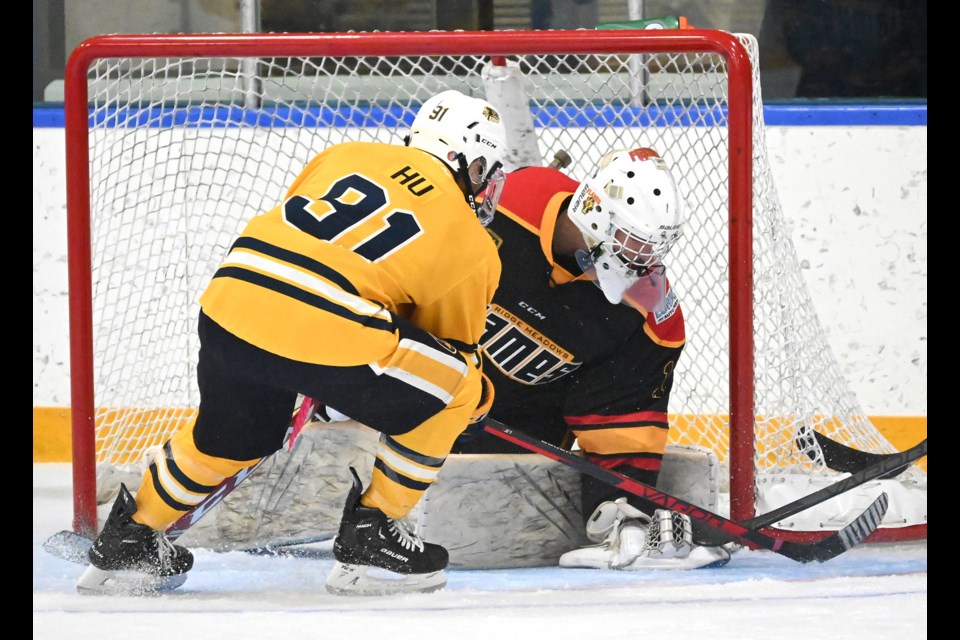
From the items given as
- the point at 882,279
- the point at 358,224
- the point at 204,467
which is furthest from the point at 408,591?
the point at 882,279

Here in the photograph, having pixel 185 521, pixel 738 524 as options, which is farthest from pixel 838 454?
pixel 185 521

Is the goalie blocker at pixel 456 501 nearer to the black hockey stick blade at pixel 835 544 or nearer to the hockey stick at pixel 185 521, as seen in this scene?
the hockey stick at pixel 185 521

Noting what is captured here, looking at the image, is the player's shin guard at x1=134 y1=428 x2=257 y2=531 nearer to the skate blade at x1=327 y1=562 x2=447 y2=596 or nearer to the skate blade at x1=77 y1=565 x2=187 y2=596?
the skate blade at x1=77 y1=565 x2=187 y2=596

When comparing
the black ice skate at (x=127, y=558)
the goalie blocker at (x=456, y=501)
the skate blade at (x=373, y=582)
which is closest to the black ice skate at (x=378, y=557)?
the skate blade at (x=373, y=582)

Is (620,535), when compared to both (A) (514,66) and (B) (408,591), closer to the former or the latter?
(B) (408,591)

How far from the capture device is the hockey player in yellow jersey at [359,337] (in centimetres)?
200

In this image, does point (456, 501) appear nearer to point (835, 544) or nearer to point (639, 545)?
point (639, 545)

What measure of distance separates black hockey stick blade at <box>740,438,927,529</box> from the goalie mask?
0.85m

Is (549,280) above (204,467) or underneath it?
above

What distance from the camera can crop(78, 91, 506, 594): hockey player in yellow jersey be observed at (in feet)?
6.55

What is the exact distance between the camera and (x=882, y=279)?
342 cm

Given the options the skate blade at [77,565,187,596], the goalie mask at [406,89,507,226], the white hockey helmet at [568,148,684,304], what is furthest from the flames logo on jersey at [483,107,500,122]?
the skate blade at [77,565,187,596]

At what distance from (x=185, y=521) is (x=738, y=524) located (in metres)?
1.04

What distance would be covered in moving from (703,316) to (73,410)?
166 cm
